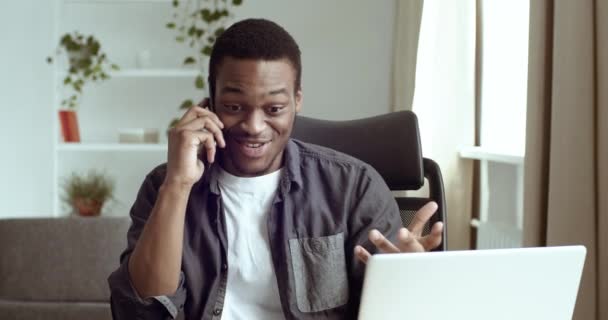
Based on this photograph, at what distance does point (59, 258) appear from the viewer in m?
2.44

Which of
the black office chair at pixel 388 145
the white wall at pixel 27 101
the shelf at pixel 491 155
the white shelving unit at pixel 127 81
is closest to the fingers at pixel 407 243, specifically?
the black office chair at pixel 388 145

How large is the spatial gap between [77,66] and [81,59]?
0.15ft

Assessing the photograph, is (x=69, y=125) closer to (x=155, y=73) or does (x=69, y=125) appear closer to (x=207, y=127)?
(x=155, y=73)

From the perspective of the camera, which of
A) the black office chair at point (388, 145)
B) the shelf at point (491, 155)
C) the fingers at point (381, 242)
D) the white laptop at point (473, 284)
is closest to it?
the white laptop at point (473, 284)

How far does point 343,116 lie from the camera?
4496 mm

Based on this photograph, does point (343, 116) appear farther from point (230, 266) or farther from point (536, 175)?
point (230, 266)

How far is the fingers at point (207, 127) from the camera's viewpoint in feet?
4.20

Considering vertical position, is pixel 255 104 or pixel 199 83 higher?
pixel 199 83

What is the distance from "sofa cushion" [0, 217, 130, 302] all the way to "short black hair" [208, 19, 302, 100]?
1.22 metres

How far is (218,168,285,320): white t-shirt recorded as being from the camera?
131 centimetres

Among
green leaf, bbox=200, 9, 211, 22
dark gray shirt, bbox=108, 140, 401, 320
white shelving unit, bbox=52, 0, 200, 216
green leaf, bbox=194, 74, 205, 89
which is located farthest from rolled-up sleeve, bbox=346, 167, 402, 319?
white shelving unit, bbox=52, 0, 200, 216

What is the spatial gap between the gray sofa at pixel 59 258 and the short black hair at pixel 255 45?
1223 mm

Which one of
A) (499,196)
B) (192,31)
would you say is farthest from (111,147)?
(499,196)

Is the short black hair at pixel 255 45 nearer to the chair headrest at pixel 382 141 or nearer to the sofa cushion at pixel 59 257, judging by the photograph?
the chair headrest at pixel 382 141
